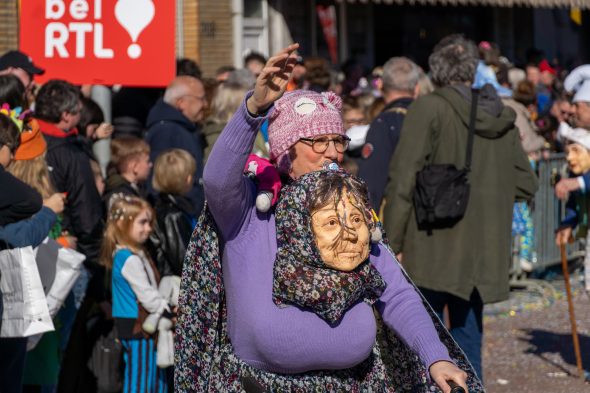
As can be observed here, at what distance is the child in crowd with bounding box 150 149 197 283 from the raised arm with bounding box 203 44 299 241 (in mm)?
3427

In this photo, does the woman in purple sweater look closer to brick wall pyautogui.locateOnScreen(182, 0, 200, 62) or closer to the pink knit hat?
the pink knit hat

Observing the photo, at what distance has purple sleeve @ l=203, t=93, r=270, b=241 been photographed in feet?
12.9

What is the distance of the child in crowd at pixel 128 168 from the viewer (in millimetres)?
7965

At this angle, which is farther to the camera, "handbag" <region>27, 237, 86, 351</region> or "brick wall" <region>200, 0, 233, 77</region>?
"brick wall" <region>200, 0, 233, 77</region>

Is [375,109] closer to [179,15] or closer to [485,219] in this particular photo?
[485,219]

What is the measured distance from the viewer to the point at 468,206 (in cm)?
710

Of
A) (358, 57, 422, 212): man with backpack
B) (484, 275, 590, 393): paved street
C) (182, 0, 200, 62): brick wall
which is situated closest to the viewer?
(358, 57, 422, 212): man with backpack

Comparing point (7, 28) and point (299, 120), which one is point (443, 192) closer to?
point (299, 120)

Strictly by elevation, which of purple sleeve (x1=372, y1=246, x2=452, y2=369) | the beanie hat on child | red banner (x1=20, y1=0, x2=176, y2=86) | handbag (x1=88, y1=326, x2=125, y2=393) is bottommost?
handbag (x1=88, y1=326, x2=125, y2=393)

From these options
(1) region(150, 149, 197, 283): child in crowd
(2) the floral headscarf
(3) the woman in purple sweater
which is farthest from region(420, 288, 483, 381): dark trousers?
(2) the floral headscarf

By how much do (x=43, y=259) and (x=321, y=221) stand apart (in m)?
2.88

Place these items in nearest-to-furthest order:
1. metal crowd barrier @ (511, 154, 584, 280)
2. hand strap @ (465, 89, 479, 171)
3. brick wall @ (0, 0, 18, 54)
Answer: hand strap @ (465, 89, 479, 171), metal crowd barrier @ (511, 154, 584, 280), brick wall @ (0, 0, 18, 54)

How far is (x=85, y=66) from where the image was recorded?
24.6 feet

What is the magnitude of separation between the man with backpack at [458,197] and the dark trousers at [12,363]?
203 centimetres
